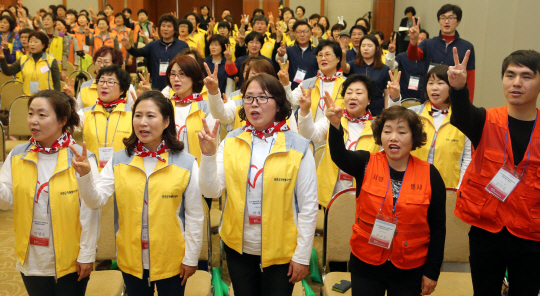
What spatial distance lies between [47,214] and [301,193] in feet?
4.28

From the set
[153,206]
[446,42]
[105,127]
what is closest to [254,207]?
[153,206]

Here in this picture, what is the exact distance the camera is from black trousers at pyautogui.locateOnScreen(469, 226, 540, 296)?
6.66ft

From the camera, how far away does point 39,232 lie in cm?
220

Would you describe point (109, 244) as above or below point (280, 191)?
below

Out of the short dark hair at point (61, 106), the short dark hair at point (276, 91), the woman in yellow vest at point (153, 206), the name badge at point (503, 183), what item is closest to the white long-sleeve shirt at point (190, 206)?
the woman in yellow vest at point (153, 206)

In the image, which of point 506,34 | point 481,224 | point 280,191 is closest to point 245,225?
point 280,191

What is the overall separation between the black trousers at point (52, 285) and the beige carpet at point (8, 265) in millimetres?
1017

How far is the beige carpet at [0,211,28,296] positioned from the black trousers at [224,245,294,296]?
5.98 feet

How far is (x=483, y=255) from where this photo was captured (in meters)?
2.11

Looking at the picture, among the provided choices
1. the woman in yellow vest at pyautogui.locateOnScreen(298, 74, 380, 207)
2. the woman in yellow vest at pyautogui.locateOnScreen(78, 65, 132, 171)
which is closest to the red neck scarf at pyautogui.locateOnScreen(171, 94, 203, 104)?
the woman in yellow vest at pyautogui.locateOnScreen(78, 65, 132, 171)

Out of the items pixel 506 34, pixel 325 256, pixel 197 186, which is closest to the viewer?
pixel 197 186

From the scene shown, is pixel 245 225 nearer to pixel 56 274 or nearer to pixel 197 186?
pixel 197 186

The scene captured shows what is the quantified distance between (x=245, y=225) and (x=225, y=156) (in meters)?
0.37

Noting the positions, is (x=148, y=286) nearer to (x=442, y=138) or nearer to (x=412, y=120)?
(x=412, y=120)
